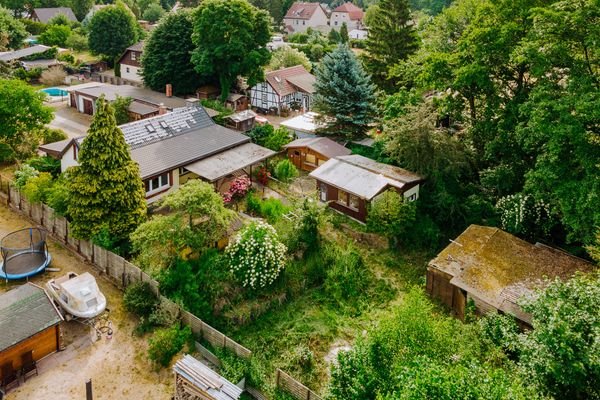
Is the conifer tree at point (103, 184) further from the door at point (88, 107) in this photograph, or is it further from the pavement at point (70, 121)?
the door at point (88, 107)

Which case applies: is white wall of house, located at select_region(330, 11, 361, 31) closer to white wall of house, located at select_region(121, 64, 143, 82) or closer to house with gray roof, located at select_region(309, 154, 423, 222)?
white wall of house, located at select_region(121, 64, 143, 82)

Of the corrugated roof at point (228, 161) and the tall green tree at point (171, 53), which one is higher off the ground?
the tall green tree at point (171, 53)

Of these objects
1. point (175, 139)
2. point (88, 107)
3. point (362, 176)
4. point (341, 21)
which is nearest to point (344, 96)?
point (362, 176)

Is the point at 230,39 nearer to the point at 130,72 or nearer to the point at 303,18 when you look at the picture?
the point at 130,72

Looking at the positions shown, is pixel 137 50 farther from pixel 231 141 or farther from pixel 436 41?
pixel 436 41

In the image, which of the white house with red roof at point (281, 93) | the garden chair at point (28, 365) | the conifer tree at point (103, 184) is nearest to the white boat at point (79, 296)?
the garden chair at point (28, 365)

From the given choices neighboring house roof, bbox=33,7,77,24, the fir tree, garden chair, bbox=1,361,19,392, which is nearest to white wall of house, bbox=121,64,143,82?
the fir tree
